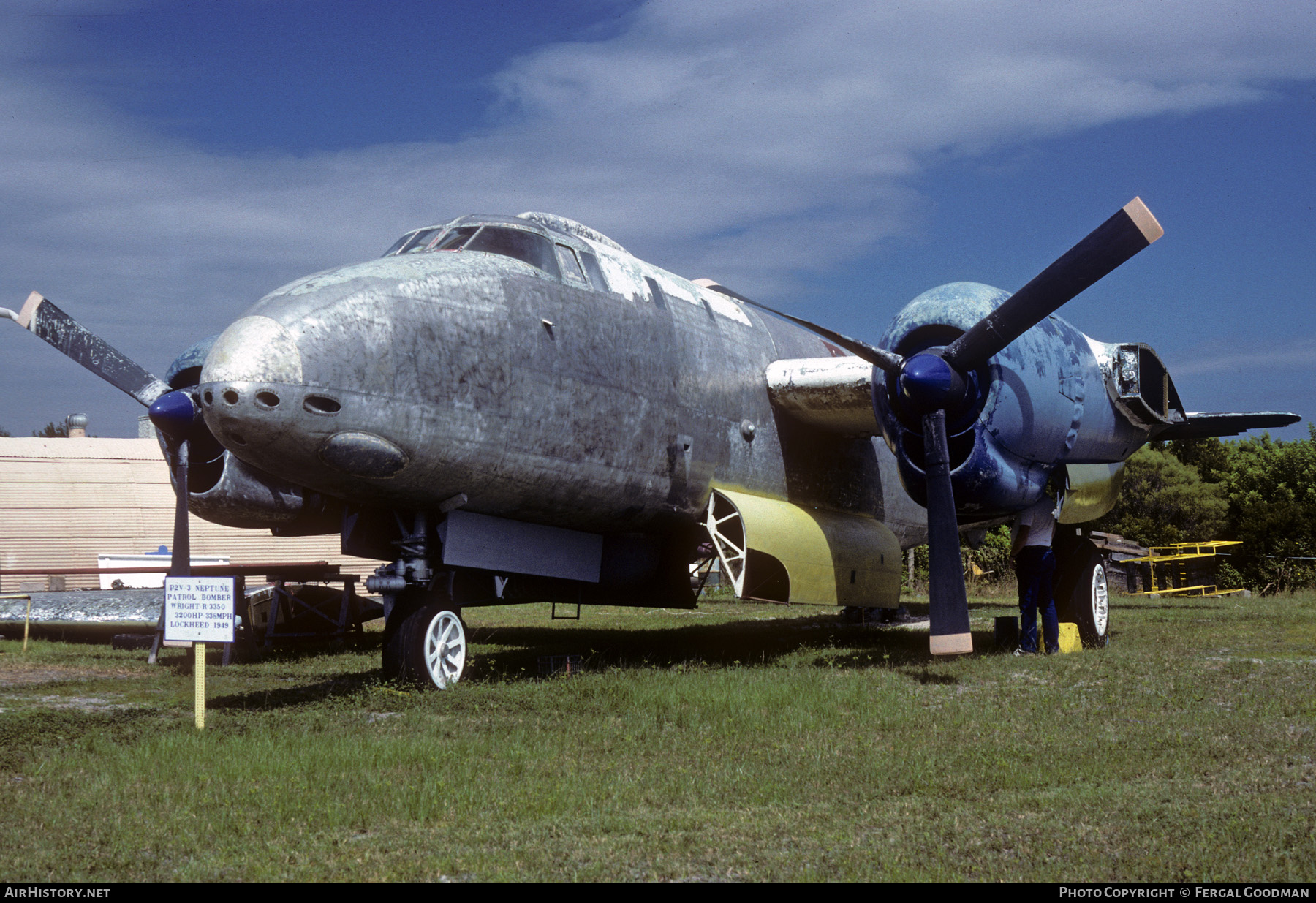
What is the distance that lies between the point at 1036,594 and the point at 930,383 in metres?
3.48

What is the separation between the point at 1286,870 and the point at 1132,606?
76.4 ft

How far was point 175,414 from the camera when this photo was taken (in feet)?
45.0

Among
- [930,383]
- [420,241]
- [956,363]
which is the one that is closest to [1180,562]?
[956,363]

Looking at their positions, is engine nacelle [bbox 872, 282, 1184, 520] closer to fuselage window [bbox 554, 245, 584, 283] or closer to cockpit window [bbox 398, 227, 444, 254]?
fuselage window [bbox 554, 245, 584, 283]

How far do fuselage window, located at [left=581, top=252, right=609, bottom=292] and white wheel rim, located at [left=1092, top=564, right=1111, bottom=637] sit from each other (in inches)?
337

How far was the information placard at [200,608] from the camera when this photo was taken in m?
10.1

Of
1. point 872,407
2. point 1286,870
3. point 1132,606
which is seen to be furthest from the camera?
point 1132,606

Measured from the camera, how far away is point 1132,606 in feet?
87.9

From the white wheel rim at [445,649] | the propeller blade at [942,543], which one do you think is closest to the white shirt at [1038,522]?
the propeller blade at [942,543]

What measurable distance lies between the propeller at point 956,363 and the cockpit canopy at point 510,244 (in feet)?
8.71

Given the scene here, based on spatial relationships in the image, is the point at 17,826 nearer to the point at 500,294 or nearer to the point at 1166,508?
the point at 500,294

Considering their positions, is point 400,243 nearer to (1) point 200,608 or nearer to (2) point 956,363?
(1) point 200,608

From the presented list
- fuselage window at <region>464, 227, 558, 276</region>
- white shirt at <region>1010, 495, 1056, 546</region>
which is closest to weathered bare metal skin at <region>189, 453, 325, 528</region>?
fuselage window at <region>464, 227, 558, 276</region>

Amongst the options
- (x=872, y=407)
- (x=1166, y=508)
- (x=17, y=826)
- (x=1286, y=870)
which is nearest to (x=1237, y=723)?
(x=1286, y=870)
